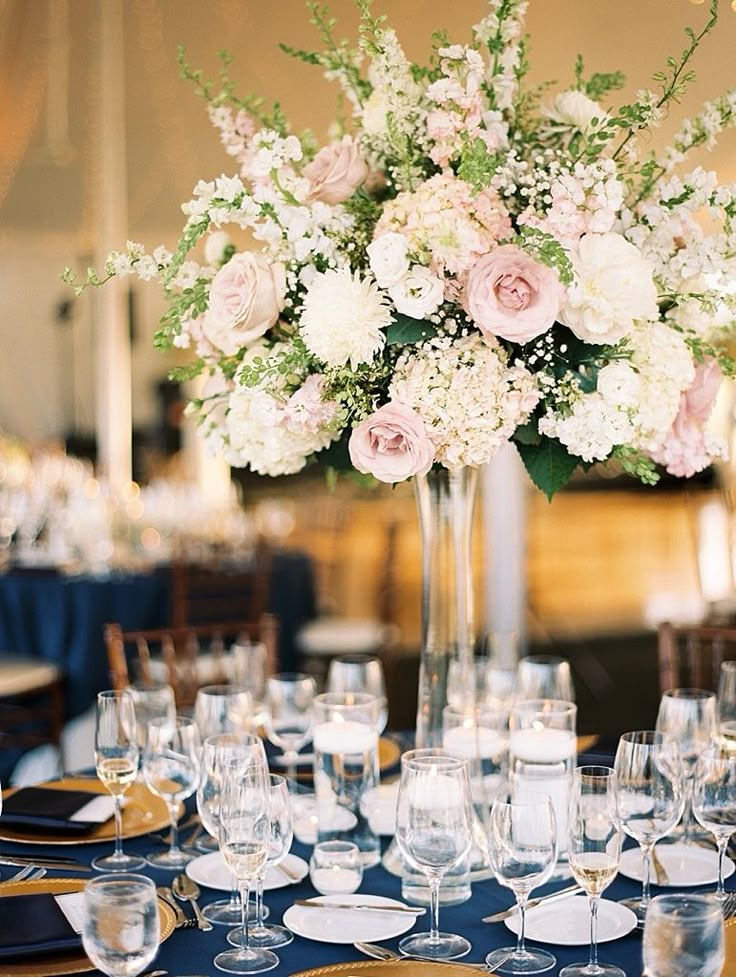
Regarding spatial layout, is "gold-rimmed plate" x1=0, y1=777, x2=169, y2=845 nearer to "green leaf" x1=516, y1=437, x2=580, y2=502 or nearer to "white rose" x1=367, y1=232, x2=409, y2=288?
"green leaf" x1=516, y1=437, x2=580, y2=502

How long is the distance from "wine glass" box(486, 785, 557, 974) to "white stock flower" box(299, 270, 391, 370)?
1.94 ft

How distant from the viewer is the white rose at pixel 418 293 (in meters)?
1.64

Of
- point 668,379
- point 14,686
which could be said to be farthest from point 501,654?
point 14,686

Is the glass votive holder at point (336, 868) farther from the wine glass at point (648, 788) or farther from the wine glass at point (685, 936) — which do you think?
the wine glass at point (685, 936)

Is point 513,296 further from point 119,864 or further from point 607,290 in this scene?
point 119,864

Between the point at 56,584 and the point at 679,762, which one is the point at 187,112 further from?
the point at 679,762

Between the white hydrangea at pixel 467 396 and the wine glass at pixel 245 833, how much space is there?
0.48 metres

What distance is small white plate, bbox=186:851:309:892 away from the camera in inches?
68.2

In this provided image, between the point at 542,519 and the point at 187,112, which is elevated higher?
the point at 187,112

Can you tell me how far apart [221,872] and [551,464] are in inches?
28.4

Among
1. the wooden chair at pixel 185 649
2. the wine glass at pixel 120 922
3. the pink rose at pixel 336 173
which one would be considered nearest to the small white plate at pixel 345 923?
the wine glass at pixel 120 922

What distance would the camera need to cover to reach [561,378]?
1695 mm

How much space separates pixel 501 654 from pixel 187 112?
15.8ft

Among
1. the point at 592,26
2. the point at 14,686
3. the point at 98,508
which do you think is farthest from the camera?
the point at 98,508
